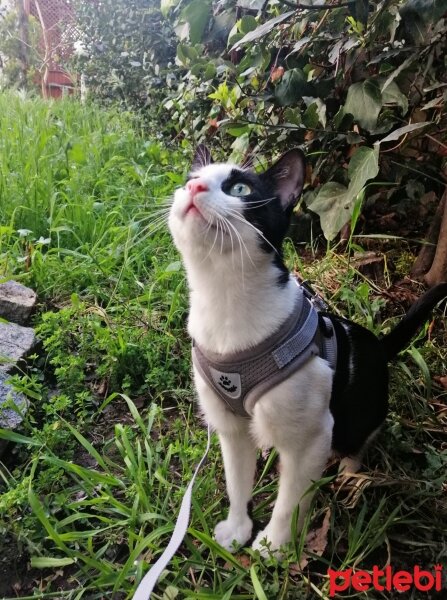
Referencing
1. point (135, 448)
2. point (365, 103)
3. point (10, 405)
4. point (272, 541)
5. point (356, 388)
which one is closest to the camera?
point (272, 541)

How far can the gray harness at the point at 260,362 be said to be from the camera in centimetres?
99

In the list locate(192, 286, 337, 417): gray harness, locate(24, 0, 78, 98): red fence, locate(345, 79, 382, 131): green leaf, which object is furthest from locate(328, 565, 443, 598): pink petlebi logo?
locate(24, 0, 78, 98): red fence

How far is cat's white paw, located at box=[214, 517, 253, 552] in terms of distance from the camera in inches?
45.3

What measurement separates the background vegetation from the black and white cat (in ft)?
0.45

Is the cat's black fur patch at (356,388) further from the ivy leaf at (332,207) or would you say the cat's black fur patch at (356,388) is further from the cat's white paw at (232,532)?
the ivy leaf at (332,207)

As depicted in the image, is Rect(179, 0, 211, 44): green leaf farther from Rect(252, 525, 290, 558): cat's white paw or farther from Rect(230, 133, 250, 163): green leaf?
Rect(252, 525, 290, 558): cat's white paw

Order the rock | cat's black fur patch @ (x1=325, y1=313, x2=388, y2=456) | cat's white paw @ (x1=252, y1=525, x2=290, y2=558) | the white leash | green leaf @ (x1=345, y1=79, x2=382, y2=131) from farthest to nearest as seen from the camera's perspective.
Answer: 1. green leaf @ (x1=345, y1=79, x2=382, y2=131)
2. the rock
3. cat's black fur patch @ (x1=325, y1=313, x2=388, y2=456)
4. cat's white paw @ (x1=252, y1=525, x2=290, y2=558)
5. the white leash

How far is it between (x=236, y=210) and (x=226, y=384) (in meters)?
0.37

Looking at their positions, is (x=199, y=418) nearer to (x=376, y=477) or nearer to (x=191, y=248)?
(x=376, y=477)

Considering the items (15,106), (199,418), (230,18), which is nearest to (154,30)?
(15,106)

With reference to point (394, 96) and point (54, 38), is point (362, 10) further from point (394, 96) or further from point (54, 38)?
point (54, 38)

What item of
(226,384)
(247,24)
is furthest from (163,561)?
(247,24)

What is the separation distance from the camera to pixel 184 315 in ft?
6.20

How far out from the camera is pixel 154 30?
13.0 feet
